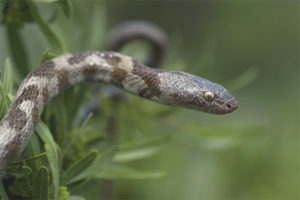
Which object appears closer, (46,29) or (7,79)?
(7,79)

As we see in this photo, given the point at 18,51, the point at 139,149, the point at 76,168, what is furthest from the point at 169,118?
the point at 76,168

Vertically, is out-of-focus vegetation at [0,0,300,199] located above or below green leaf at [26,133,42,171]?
above

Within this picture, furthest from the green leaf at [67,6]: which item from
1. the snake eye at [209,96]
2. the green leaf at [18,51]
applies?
the snake eye at [209,96]

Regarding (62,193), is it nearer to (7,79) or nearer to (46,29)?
(7,79)

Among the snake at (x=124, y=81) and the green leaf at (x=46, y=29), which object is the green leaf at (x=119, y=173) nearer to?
the snake at (x=124, y=81)

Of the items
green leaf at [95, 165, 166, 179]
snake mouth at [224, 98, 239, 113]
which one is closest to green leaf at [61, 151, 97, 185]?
green leaf at [95, 165, 166, 179]

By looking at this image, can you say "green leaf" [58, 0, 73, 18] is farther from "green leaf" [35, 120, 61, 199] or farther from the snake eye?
the snake eye
